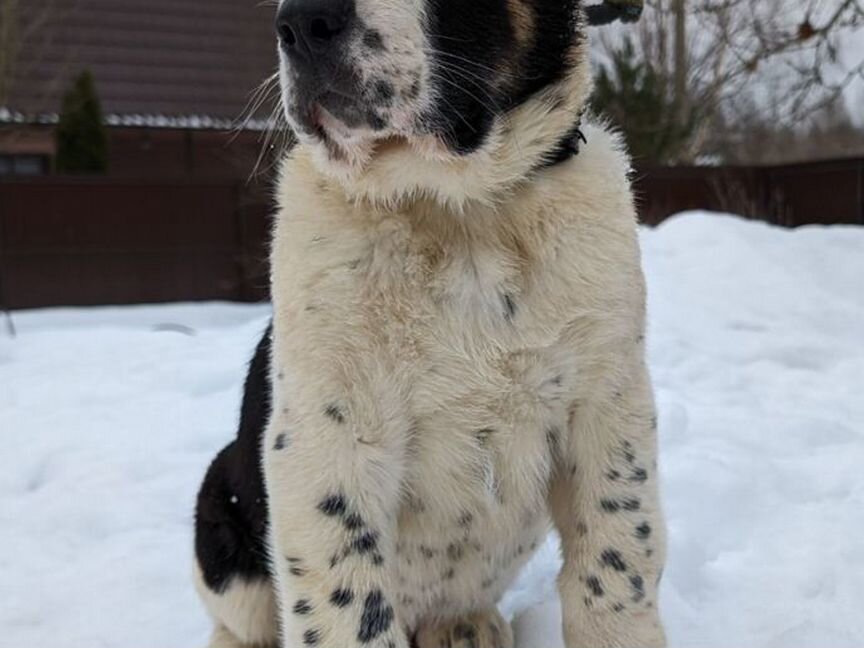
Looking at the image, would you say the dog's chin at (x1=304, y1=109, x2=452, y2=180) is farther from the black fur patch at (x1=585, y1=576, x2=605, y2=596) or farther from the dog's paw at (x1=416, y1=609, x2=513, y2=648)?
the dog's paw at (x1=416, y1=609, x2=513, y2=648)

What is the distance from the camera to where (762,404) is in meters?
5.57

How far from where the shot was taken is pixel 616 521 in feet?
7.77

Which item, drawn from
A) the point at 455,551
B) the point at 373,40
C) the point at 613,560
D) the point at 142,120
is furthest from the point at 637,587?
the point at 142,120

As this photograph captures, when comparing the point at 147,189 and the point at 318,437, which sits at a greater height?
the point at 318,437

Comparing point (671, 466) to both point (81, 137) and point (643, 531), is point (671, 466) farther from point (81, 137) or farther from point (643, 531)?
point (81, 137)

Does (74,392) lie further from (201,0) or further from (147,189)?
(201,0)

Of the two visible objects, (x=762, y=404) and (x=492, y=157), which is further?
(x=762, y=404)

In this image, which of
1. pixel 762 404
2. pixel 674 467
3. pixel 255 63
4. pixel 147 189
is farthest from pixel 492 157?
pixel 255 63

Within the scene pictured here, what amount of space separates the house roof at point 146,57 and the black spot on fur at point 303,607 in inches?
749

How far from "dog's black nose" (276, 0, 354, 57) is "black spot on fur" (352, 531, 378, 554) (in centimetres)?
102

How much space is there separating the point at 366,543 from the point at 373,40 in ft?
3.48

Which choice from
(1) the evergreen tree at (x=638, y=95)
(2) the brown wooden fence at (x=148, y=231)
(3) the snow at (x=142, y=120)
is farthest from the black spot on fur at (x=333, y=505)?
(3) the snow at (x=142, y=120)

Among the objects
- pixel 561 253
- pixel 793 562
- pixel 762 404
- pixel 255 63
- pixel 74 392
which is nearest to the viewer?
pixel 561 253

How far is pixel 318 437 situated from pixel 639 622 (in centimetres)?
90
